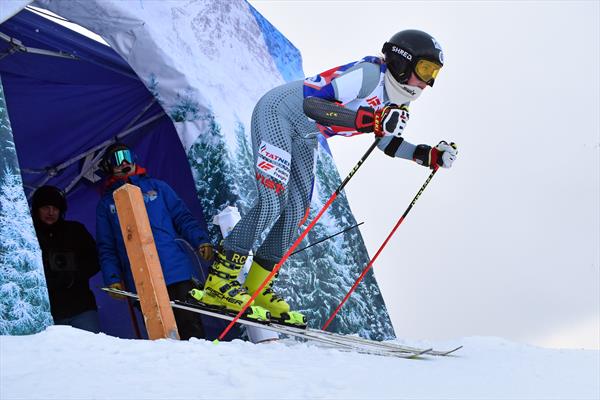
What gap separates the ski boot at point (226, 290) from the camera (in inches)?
152

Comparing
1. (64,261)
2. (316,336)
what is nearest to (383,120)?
(316,336)

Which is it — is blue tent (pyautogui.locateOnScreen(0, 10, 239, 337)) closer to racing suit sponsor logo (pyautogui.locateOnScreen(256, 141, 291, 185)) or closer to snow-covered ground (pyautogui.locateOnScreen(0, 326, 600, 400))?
racing suit sponsor logo (pyautogui.locateOnScreen(256, 141, 291, 185))

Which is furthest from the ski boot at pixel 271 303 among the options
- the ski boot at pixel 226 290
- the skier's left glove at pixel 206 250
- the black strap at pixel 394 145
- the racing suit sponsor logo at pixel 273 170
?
the black strap at pixel 394 145

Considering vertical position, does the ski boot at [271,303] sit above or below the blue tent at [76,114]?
below

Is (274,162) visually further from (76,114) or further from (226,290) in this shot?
(76,114)

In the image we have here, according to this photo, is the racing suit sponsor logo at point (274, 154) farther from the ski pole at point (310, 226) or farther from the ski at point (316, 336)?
the ski at point (316, 336)

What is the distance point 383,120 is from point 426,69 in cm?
55

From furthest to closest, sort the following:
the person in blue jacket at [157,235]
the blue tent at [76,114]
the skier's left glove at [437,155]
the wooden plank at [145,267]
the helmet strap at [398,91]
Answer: the blue tent at [76,114]
the person in blue jacket at [157,235]
the skier's left glove at [437,155]
the helmet strap at [398,91]
the wooden plank at [145,267]

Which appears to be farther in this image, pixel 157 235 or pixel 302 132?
pixel 157 235

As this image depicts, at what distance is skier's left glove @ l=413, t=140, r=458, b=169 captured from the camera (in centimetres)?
424

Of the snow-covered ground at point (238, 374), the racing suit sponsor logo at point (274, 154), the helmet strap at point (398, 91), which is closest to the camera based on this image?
the snow-covered ground at point (238, 374)

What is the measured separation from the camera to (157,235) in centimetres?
456

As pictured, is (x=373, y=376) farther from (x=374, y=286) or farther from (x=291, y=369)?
(x=374, y=286)

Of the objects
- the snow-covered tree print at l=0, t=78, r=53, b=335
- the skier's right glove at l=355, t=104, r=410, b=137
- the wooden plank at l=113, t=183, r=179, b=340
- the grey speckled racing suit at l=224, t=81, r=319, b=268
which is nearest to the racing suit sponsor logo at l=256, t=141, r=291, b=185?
the grey speckled racing suit at l=224, t=81, r=319, b=268
